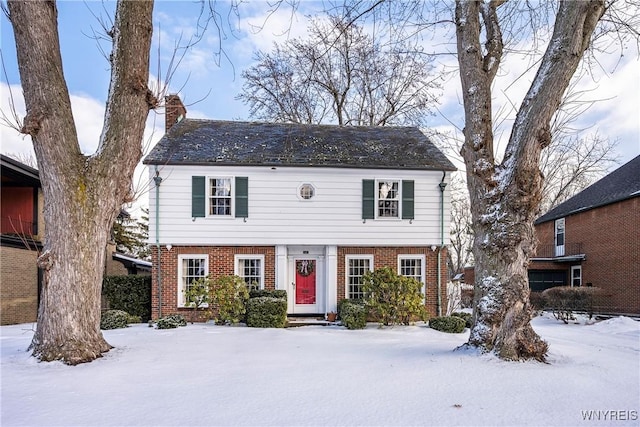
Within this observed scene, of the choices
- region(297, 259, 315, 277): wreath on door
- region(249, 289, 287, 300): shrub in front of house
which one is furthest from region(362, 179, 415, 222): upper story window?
region(249, 289, 287, 300): shrub in front of house

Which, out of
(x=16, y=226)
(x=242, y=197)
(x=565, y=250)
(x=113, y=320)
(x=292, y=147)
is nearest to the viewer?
(x=113, y=320)

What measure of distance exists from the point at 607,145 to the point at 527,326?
2493 centimetres

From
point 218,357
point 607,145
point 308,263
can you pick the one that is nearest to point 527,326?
point 218,357

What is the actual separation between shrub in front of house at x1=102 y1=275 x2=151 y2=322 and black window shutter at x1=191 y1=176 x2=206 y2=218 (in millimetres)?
2832

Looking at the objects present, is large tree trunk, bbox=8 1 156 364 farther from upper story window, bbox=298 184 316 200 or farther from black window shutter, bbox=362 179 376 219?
black window shutter, bbox=362 179 376 219

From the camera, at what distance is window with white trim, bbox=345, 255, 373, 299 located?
533 inches

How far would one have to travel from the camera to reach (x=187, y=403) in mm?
4133

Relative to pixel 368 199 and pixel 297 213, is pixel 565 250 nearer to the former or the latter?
pixel 368 199

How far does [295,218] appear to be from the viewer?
13.3 metres

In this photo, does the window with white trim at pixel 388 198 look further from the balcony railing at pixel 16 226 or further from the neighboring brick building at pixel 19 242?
the balcony railing at pixel 16 226

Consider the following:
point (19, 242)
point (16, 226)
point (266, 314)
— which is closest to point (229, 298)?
point (266, 314)

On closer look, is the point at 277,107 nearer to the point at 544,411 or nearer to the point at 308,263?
the point at 308,263

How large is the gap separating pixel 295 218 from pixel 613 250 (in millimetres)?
14392

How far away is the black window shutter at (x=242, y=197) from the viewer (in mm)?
Result: 13039
